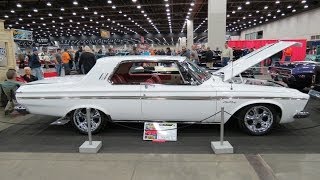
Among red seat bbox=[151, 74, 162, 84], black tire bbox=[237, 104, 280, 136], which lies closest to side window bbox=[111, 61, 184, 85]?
red seat bbox=[151, 74, 162, 84]

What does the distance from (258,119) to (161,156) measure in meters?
2.07

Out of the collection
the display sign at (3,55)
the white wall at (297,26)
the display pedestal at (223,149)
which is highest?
the white wall at (297,26)

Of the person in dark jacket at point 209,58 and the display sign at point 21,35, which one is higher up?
the display sign at point 21,35

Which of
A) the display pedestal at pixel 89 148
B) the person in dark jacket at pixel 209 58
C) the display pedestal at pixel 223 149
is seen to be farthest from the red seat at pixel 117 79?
the person in dark jacket at pixel 209 58

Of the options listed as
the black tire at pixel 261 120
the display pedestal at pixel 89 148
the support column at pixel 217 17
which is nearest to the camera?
the display pedestal at pixel 89 148

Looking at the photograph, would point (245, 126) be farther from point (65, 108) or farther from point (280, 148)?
point (65, 108)

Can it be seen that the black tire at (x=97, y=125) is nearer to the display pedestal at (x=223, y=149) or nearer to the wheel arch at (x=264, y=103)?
the display pedestal at (x=223, y=149)

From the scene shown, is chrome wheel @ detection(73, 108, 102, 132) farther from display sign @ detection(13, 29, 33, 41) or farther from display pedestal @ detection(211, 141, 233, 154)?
display sign @ detection(13, 29, 33, 41)

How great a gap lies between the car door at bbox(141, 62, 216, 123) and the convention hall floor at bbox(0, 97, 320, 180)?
1.48 ft

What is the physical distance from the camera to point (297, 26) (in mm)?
34375

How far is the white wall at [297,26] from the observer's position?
30016 millimetres

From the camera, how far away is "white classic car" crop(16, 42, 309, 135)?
18.1 ft

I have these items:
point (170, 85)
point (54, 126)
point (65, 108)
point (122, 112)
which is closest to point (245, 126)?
point (170, 85)

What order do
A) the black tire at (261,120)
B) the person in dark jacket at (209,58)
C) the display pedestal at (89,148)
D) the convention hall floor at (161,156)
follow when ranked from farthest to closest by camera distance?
the person in dark jacket at (209,58), the black tire at (261,120), the display pedestal at (89,148), the convention hall floor at (161,156)
